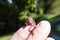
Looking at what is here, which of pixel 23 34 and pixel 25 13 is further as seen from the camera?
pixel 25 13

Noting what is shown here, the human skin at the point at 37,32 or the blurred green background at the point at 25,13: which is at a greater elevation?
the human skin at the point at 37,32

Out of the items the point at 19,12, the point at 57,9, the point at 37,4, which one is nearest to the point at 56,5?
the point at 57,9

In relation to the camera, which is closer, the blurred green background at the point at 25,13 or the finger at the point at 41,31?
the finger at the point at 41,31

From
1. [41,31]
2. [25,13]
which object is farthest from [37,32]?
[25,13]

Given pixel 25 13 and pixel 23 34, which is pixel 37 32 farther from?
pixel 25 13

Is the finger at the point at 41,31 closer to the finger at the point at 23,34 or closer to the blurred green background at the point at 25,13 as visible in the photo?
the finger at the point at 23,34

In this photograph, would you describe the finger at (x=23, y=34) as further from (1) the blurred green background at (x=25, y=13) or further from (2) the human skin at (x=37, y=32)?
(1) the blurred green background at (x=25, y=13)

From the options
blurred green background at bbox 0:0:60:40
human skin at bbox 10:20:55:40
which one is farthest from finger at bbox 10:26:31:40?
blurred green background at bbox 0:0:60:40

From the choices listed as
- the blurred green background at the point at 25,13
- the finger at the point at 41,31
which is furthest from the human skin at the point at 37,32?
the blurred green background at the point at 25,13

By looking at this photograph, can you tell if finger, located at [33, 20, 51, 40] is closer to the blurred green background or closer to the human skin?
the human skin
